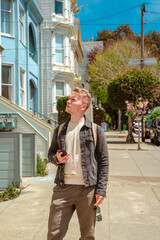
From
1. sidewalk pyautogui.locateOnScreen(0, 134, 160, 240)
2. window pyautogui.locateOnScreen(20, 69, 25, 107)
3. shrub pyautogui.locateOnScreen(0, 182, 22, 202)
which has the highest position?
window pyautogui.locateOnScreen(20, 69, 25, 107)

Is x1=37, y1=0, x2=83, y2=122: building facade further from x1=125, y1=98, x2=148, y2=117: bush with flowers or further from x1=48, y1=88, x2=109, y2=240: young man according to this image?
x1=48, y1=88, x2=109, y2=240: young man

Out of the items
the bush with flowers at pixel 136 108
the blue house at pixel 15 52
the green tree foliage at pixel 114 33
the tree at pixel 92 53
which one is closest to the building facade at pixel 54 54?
the blue house at pixel 15 52

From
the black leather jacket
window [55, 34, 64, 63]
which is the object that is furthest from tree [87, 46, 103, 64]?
the black leather jacket

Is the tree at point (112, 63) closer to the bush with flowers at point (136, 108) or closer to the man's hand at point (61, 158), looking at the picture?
the bush with flowers at point (136, 108)

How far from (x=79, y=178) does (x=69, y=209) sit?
325 mm

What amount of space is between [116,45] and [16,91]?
25.1 meters

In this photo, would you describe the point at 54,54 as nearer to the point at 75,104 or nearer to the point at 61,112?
the point at 61,112

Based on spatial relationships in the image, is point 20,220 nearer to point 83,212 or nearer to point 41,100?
point 83,212

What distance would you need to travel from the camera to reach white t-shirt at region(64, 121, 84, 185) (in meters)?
3.04

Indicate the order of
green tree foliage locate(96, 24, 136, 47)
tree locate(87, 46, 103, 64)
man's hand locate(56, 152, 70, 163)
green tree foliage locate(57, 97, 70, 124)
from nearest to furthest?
1. man's hand locate(56, 152, 70, 163)
2. green tree foliage locate(57, 97, 70, 124)
3. tree locate(87, 46, 103, 64)
4. green tree foliage locate(96, 24, 136, 47)

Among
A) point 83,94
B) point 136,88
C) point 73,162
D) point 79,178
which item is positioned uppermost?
point 136,88

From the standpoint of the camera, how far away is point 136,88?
22.2 meters

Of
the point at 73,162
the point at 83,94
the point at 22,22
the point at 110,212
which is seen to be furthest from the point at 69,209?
the point at 22,22

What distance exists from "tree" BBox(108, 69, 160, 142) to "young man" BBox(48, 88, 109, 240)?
19258 mm
